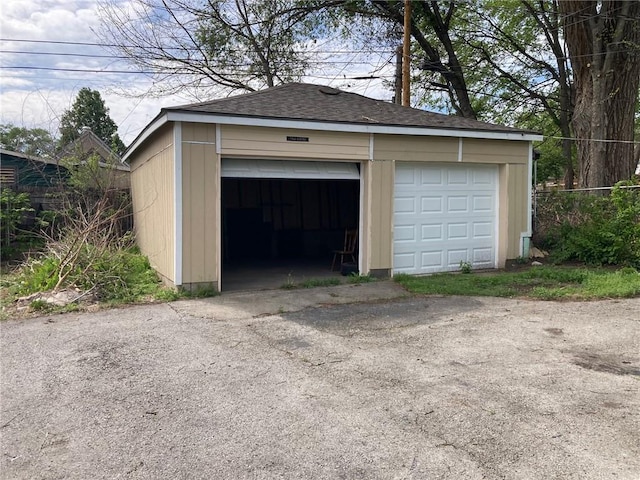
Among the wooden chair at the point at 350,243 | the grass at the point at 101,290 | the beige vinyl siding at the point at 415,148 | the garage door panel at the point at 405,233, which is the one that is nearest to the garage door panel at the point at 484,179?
the beige vinyl siding at the point at 415,148

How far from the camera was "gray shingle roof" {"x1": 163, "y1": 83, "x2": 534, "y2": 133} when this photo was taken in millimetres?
8039

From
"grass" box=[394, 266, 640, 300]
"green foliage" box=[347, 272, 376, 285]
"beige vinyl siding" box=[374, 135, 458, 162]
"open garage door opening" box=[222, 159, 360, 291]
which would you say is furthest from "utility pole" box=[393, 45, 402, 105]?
"green foliage" box=[347, 272, 376, 285]

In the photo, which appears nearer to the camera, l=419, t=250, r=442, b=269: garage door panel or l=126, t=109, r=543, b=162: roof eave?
l=126, t=109, r=543, b=162: roof eave

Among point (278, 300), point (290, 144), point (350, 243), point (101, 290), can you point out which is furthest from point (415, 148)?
point (101, 290)

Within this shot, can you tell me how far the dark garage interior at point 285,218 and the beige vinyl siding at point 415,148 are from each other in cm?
375

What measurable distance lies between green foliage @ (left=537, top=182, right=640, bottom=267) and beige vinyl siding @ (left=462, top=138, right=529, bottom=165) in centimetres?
173

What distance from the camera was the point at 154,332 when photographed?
584cm

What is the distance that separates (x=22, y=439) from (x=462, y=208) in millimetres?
8324

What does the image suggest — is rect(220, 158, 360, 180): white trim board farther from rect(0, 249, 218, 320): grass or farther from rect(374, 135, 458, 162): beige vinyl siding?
rect(0, 249, 218, 320): grass

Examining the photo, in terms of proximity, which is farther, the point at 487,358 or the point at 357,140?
the point at 357,140

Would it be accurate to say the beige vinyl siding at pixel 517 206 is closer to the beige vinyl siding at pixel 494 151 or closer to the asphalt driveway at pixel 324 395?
the beige vinyl siding at pixel 494 151

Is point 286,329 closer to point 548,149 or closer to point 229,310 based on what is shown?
point 229,310

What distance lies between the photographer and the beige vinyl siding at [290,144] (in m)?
7.86

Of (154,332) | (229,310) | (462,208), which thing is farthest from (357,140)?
(154,332)
